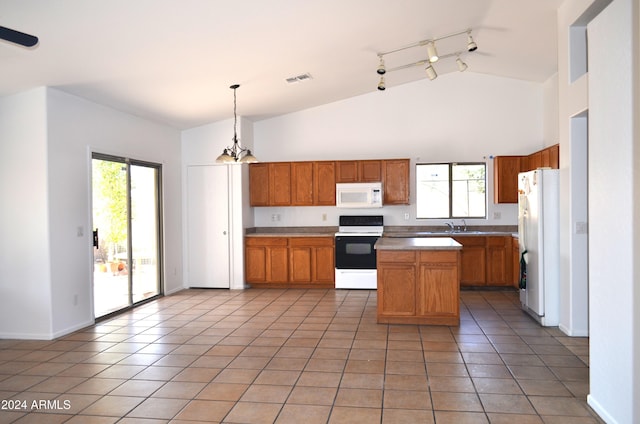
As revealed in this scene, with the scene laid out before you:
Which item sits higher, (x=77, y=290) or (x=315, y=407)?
(x=77, y=290)

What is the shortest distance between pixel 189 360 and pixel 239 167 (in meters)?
3.99

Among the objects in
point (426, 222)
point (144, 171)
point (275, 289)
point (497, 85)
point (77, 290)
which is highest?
point (497, 85)

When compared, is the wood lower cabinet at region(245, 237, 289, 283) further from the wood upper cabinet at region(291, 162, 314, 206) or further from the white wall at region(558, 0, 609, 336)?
the white wall at region(558, 0, 609, 336)

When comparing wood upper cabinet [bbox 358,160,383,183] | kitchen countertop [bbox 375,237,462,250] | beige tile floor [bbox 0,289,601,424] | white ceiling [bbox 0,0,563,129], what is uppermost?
white ceiling [bbox 0,0,563,129]

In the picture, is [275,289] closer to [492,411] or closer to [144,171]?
[144,171]

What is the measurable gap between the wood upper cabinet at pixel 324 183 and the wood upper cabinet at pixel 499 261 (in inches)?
101

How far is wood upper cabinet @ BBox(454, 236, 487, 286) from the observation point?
22.9 ft

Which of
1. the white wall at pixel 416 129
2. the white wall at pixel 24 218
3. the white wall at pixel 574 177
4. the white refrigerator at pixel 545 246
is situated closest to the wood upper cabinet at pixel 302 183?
the white wall at pixel 416 129

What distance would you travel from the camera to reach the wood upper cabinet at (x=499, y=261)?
695 cm

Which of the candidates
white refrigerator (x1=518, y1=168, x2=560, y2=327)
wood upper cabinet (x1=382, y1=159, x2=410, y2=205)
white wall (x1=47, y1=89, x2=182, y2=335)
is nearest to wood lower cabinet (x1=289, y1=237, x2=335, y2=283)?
wood upper cabinet (x1=382, y1=159, x2=410, y2=205)

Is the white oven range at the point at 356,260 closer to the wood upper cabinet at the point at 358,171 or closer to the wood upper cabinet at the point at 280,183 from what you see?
the wood upper cabinet at the point at 358,171

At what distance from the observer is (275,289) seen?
752 centimetres

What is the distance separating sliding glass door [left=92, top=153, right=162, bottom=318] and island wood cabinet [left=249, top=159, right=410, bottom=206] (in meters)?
1.72

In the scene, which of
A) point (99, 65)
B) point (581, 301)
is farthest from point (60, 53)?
point (581, 301)
